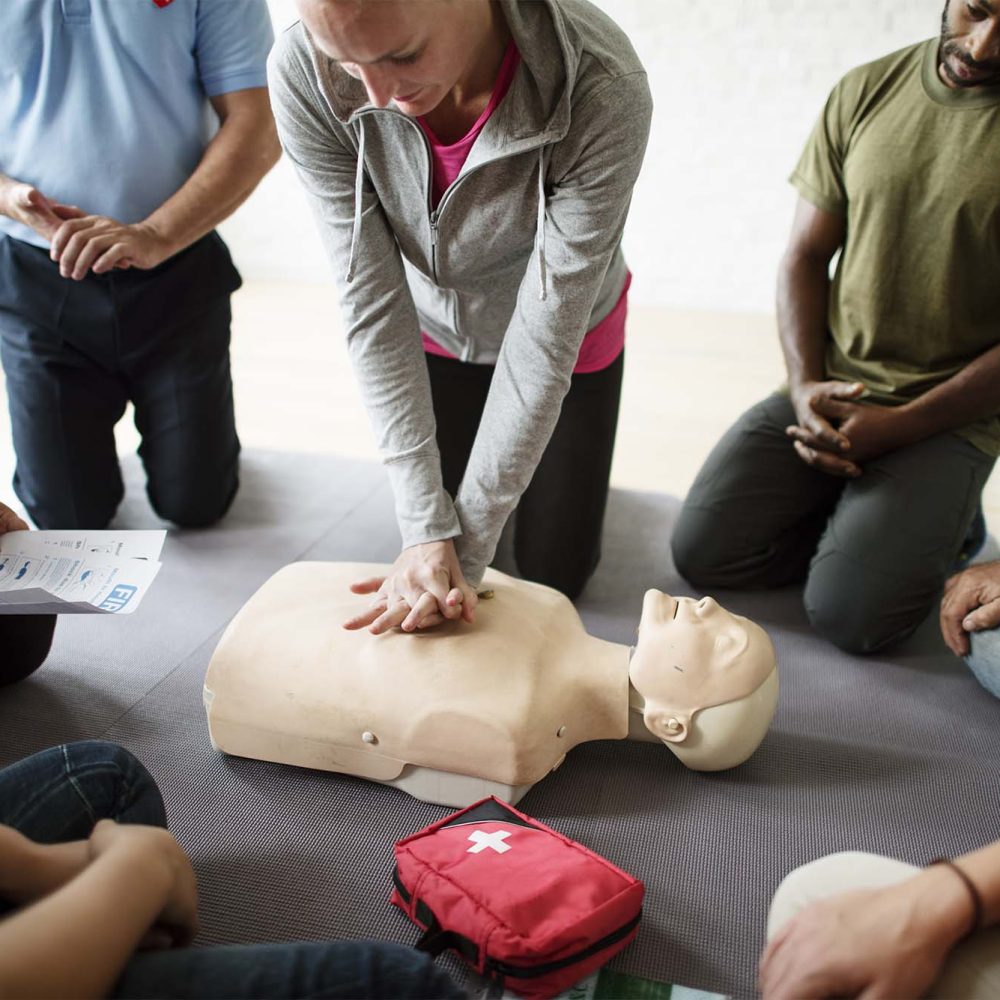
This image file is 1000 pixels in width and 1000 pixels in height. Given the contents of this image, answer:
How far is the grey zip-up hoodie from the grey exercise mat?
40 centimetres

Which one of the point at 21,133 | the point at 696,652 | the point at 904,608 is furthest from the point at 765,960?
the point at 21,133

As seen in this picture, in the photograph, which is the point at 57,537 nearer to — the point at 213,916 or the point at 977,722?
the point at 213,916

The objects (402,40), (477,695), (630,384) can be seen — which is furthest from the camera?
(630,384)

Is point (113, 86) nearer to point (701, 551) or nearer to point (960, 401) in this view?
point (701, 551)

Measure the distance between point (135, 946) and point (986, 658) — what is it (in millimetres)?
1337

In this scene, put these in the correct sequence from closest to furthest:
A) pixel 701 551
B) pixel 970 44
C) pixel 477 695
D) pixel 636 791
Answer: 1. pixel 477 695
2. pixel 636 791
3. pixel 970 44
4. pixel 701 551

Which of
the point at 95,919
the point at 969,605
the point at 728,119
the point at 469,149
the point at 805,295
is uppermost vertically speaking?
the point at 469,149

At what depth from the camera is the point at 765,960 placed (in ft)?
3.03

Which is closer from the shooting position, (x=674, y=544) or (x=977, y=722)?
(x=977, y=722)

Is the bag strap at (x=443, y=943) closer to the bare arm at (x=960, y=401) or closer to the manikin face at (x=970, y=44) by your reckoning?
the bare arm at (x=960, y=401)

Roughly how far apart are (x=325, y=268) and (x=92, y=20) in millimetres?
2405

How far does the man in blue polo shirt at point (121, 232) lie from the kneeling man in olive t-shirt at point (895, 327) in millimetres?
1105

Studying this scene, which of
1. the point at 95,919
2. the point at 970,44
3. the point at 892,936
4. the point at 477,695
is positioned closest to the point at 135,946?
the point at 95,919

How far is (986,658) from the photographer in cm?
160
